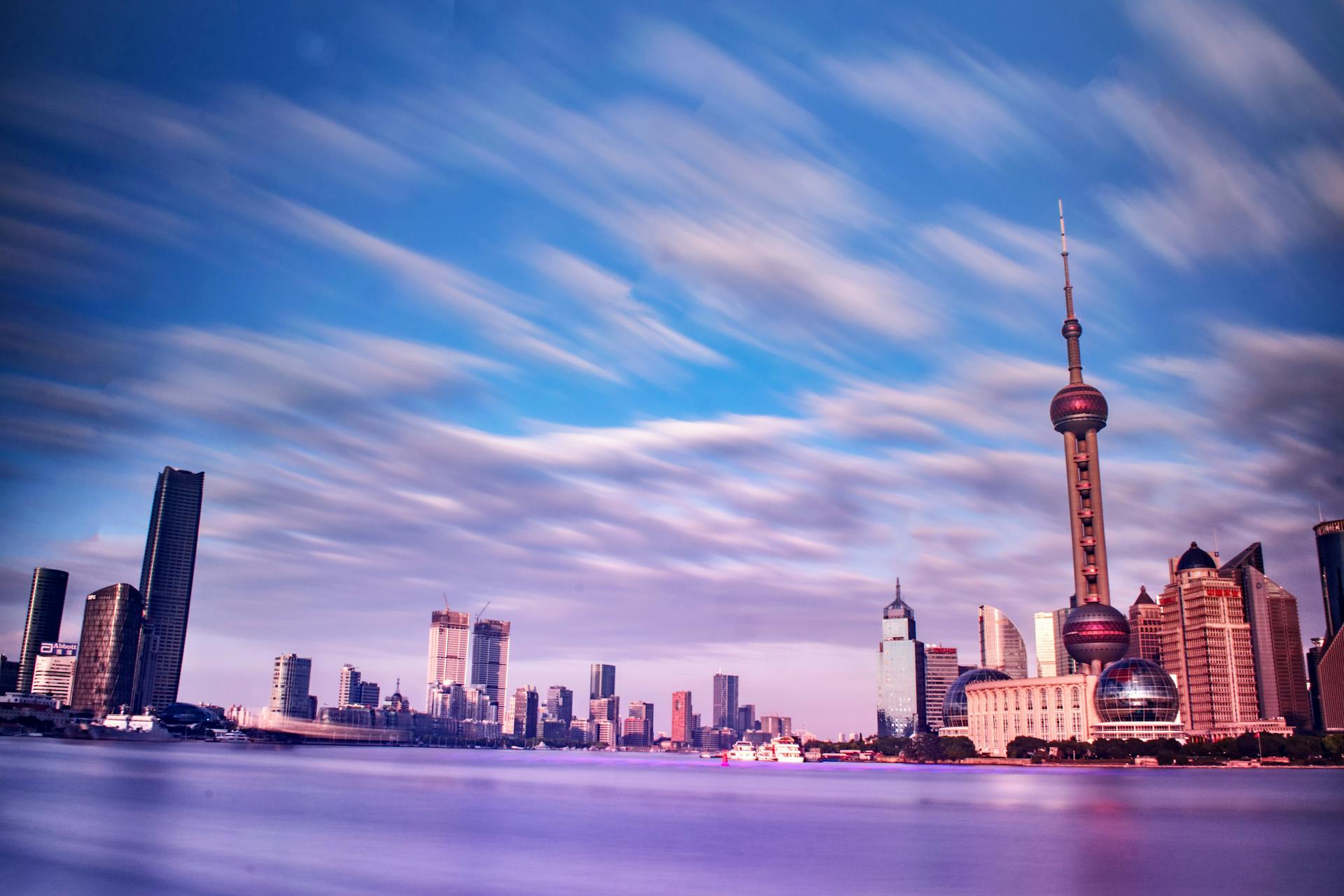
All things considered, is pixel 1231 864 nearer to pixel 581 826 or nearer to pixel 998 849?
pixel 998 849

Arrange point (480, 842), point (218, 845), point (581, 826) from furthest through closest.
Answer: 1. point (581, 826)
2. point (480, 842)
3. point (218, 845)

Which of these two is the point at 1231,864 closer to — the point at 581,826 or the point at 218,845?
the point at 581,826

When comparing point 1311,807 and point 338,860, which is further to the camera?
point 1311,807

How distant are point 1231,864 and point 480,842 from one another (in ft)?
132

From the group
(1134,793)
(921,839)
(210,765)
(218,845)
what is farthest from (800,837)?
(210,765)

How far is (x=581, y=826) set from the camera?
71438mm

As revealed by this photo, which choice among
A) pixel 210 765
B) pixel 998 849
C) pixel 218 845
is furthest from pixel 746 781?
pixel 218 845

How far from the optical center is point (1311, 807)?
9825cm

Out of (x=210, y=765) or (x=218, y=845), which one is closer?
(x=218, y=845)

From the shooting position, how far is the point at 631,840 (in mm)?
62781

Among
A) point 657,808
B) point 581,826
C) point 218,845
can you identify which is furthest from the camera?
point 657,808

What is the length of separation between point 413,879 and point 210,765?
14480cm

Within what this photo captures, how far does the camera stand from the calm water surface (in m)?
44.3

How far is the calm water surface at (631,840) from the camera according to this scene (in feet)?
145
